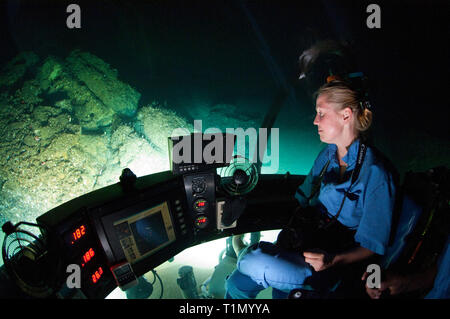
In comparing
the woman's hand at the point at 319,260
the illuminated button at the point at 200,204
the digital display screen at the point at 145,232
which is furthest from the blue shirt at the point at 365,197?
the digital display screen at the point at 145,232

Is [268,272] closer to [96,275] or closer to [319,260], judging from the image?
[319,260]

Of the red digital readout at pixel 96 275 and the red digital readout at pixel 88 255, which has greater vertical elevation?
the red digital readout at pixel 88 255

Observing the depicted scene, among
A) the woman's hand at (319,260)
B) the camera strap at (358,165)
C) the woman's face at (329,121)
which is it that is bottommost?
the woman's hand at (319,260)

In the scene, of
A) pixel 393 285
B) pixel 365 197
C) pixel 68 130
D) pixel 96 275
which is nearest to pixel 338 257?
pixel 393 285

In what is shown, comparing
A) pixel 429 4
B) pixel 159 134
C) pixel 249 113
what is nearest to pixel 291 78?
pixel 249 113

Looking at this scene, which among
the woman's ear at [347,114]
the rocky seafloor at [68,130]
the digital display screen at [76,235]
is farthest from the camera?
the rocky seafloor at [68,130]

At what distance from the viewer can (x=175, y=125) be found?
1262 centimetres

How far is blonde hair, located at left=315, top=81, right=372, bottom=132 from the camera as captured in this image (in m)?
1.56

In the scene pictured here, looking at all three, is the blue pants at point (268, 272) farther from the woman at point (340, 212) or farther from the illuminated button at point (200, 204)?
the illuminated button at point (200, 204)

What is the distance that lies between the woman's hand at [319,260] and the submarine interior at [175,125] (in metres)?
0.69

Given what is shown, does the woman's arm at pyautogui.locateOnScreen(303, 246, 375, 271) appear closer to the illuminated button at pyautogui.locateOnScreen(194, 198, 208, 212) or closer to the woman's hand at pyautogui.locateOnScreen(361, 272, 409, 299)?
the woman's hand at pyautogui.locateOnScreen(361, 272, 409, 299)

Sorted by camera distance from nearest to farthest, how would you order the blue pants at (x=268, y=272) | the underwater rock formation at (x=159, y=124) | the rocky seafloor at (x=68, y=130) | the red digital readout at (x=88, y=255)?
the red digital readout at (x=88, y=255), the blue pants at (x=268, y=272), the rocky seafloor at (x=68, y=130), the underwater rock formation at (x=159, y=124)

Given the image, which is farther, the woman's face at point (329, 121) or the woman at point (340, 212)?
the woman's face at point (329, 121)

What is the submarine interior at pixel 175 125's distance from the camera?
4.53 ft
